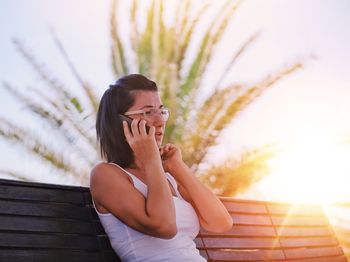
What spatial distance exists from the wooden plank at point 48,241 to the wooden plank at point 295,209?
5.59ft

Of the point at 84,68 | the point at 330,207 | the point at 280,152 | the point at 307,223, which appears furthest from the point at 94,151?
the point at 307,223

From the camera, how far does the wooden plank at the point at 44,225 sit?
2.41 meters

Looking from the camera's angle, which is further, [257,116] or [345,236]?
[257,116]

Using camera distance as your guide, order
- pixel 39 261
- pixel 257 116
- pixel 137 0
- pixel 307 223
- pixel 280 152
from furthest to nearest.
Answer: pixel 257 116
pixel 280 152
pixel 137 0
pixel 307 223
pixel 39 261

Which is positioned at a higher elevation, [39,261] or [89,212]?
[89,212]

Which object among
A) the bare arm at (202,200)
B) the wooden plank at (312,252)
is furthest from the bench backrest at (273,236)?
the bare arm at (202,200)

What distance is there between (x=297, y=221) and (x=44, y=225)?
2124 mm

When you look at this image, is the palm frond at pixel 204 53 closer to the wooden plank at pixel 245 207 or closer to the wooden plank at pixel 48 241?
the wooden plank at pixel 245 207

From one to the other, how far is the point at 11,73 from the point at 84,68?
1.38 meters

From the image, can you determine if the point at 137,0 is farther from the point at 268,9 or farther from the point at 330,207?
the point at 330,207

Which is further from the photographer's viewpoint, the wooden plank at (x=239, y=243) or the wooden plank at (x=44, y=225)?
the wooden plank at (x=239, y=243)

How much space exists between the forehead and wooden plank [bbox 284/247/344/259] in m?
1.55

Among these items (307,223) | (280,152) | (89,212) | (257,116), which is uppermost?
(257,116)

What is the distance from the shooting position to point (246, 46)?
1122 cm
